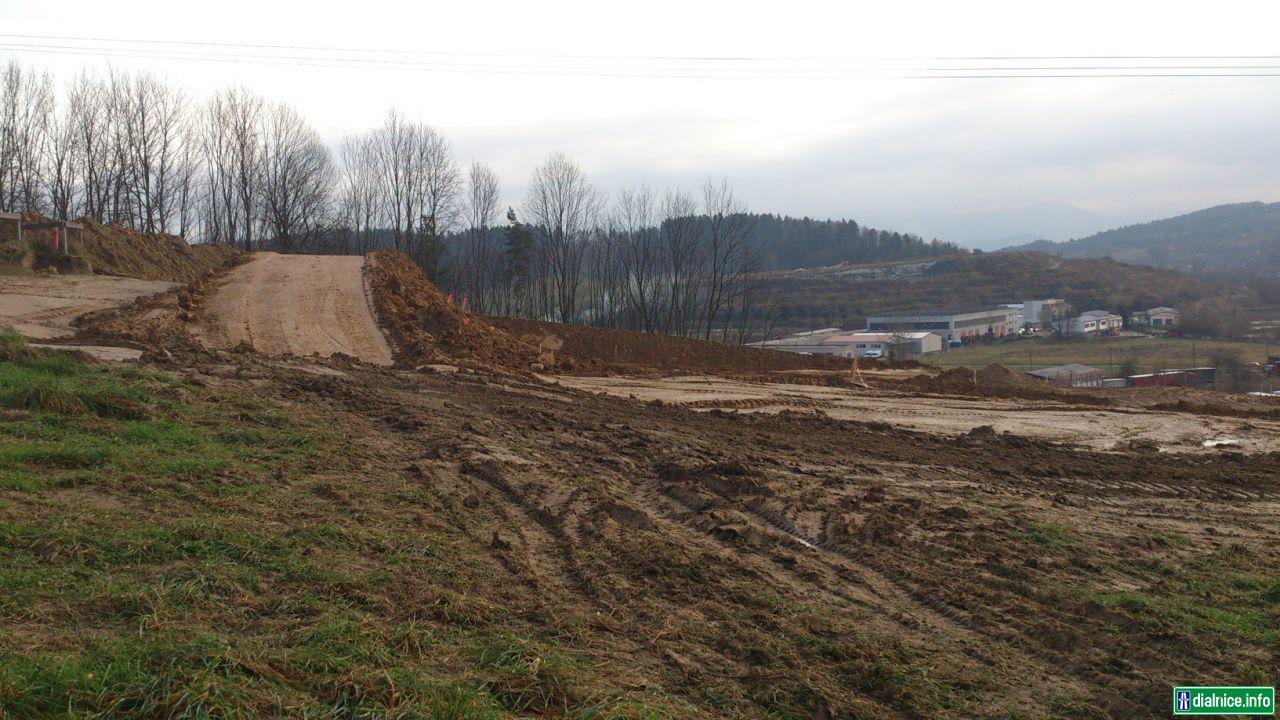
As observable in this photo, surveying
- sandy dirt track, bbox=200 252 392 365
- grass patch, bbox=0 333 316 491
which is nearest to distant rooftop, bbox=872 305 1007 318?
sandy dirt track, bbox=200 252 392 365

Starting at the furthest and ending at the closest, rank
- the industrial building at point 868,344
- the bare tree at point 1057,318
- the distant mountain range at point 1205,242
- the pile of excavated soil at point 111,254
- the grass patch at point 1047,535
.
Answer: the distant mountain range at point 1205,242
the bare tree at point 1057,318
the industrial building at point 868,344
the pile of excavated soil at point 111,254
the grass patch at point 1047,535

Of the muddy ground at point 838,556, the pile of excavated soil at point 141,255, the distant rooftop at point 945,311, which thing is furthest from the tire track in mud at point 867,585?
the distant rooftop at point 945,311

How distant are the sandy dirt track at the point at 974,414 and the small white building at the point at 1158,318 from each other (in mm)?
50477

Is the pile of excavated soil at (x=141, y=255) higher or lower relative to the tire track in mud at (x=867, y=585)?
higher

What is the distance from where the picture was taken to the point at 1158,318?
65.0m

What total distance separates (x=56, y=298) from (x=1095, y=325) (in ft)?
219

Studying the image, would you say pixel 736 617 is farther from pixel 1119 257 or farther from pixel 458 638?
pixel 1119 257

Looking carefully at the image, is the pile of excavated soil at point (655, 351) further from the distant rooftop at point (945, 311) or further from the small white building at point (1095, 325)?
the distant rooftop at point (945, 311)

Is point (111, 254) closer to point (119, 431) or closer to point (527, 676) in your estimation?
point (119, 431)

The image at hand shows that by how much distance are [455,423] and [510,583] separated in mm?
6875

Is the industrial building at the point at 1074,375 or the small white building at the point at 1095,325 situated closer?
the industrial building at the point at 1074,375

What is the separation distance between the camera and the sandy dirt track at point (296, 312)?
21.4 m

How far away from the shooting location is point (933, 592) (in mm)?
6406

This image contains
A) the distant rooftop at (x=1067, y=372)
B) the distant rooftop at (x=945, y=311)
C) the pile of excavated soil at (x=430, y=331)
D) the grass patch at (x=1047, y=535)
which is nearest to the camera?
the grass patch at (x=1047, y=535)
